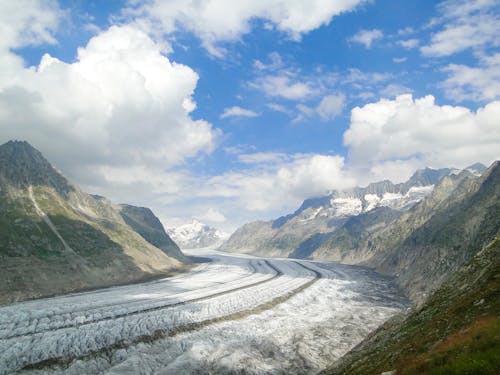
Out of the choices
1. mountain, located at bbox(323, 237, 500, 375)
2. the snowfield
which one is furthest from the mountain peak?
mountain, located at bbox(323, 237, 500, 375)

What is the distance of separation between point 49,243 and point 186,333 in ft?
311

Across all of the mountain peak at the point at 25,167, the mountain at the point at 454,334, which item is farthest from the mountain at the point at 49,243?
the mountain at the point at 454,334

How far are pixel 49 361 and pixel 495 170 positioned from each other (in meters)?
165

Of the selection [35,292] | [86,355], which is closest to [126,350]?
[86,355]

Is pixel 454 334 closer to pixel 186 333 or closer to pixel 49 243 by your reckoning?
pixel 186 333

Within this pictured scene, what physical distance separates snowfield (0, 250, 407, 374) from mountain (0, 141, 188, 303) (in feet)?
95.9

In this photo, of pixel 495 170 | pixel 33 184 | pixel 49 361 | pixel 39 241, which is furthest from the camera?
pixel 33 184

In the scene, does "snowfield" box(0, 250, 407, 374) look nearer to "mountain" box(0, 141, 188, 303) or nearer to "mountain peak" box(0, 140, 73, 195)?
"mountain" box(0, 141, 188, 303)

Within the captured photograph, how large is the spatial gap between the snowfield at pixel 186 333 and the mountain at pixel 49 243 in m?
29.2

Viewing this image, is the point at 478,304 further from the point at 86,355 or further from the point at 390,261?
the point at 390,261

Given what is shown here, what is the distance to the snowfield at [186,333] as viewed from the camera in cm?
4325

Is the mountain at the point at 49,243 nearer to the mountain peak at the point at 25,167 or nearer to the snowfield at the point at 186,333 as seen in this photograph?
the mountain peak at the point at 25,167

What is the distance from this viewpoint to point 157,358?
45156mm

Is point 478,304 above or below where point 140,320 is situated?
above
